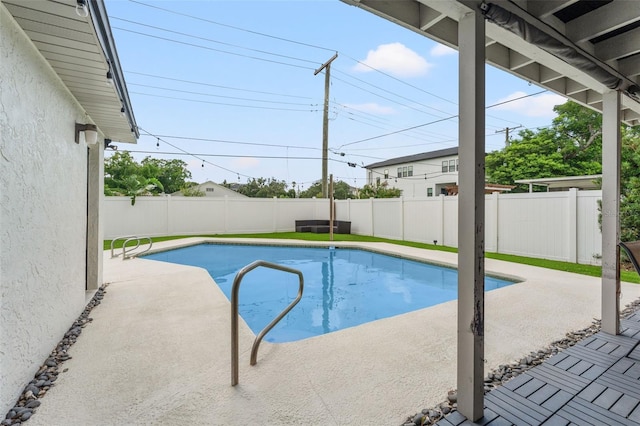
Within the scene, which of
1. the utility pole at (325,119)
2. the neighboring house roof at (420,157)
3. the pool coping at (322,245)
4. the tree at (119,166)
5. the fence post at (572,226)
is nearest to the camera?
the fence post at (572,226)

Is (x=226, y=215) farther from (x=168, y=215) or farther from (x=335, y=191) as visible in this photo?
(x=335, y=191)

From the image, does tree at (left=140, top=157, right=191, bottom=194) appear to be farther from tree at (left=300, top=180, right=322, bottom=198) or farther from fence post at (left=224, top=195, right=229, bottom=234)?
fence post at (left=224, top=195, right=229, bottom=234)

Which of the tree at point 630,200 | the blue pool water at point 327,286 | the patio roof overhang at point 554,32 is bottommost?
the blue pool water at point 327,286

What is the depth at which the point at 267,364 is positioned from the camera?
268cm

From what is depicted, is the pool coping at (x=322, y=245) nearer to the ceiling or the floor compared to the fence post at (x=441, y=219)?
nearer to the floor

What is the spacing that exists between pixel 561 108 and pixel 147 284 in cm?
2268

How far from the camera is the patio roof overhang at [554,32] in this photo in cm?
206

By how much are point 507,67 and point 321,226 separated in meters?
12.3

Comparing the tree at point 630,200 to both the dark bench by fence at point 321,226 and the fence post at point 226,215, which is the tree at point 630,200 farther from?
the fence post at point 226,215

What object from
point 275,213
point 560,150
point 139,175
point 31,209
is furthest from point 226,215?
point 560,150

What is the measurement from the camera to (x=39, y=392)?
7.38 feet

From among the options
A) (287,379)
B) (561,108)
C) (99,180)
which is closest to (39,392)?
(287,379)

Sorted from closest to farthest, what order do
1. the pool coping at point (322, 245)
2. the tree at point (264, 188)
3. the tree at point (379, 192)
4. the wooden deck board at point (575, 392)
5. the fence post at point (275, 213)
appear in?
the wooden deck board at point (575, 392) → the pool coping at point (322, 245) → the fence post at point (275, 213) → the tree at point (379, 192) → the tree at point (264, 188)

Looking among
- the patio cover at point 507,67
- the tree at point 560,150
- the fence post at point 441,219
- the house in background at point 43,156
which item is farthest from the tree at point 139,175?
the tree at point 560,150
